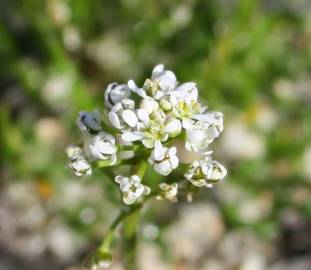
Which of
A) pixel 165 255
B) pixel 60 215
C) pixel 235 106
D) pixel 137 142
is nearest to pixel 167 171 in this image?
pixel 137 142

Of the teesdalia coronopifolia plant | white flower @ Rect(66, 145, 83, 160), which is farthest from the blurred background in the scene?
the teesdalia coronopifolia plant

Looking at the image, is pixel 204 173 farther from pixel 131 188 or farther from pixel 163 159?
pixel 131 188

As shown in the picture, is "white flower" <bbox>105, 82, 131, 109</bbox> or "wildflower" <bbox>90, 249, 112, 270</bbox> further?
"wildflower" <bbox>90, 249, 112, 270</bbox>

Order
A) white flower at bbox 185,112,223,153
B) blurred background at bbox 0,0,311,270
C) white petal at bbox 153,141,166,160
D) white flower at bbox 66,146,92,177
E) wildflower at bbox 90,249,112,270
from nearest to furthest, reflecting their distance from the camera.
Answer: white petal at bbox 153,141,166,160, white flower at bbox 185,112,223,153, white flower at bbox 66,146,92,177, wildflower at bbox 90,249,112,270, blurred background at bbox 0,0,311,270

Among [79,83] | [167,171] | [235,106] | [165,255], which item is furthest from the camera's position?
[235,106]

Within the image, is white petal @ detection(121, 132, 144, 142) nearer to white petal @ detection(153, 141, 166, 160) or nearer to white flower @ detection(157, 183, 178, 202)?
white petal @ detection(153, 141, 166, 160)

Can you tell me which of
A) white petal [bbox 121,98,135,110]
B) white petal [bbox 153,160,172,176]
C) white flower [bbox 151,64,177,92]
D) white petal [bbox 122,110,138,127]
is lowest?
white petal [bbox 153,160,172,176]

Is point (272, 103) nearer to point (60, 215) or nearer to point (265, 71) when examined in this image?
point (265, 71)

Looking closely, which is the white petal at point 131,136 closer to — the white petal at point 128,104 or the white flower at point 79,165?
the white petal at point 128,104
